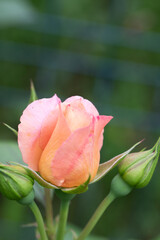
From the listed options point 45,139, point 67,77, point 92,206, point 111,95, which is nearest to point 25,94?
point 67,77

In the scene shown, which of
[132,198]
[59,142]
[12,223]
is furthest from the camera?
[132,198]

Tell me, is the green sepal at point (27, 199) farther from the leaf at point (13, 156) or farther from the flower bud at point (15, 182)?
the leaf at point (13, 156)

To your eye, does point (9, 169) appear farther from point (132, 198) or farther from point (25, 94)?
point (25, 94)

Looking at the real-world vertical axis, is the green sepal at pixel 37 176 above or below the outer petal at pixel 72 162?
below

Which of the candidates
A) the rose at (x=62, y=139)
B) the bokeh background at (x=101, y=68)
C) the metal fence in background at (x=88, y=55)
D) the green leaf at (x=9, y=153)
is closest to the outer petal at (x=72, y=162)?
the rose at (x=62, y=139)

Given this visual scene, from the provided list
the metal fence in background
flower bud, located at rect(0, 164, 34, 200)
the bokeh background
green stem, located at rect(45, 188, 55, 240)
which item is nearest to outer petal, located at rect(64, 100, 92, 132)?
flower bud, located at rect(0, 164, 34, 200)

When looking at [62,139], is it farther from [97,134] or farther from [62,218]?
[62,218]
